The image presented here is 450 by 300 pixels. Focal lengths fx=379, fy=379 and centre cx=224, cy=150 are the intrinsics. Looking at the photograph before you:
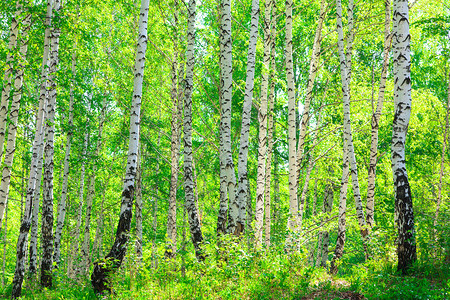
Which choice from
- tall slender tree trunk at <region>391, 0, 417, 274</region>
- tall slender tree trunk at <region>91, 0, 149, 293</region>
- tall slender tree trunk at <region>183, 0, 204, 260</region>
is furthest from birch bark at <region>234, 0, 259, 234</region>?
tall slender tree trunk at <region>391, 0, 417, 274</region>

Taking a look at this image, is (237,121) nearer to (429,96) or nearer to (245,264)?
(429,96)

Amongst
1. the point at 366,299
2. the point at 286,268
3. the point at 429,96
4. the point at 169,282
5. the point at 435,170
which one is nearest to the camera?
the point at 366,299

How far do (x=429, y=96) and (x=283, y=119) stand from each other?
6.60 m

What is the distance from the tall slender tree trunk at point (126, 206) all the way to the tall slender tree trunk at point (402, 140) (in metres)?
4.81

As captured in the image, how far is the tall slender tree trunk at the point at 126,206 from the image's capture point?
23.0 feet

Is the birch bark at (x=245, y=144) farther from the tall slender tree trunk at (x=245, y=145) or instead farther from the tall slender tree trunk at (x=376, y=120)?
the tall slender tree trunk at (x=376, y=120)

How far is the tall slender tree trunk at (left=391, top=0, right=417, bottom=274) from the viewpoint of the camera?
233 inches

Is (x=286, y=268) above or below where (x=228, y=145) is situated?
below

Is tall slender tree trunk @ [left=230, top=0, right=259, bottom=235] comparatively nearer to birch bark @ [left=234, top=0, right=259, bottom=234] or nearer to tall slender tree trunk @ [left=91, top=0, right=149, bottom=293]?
birch bark @ [left=234, top=0, right=259, bottom=234]

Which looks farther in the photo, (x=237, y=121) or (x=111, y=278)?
(x=237, y=121)

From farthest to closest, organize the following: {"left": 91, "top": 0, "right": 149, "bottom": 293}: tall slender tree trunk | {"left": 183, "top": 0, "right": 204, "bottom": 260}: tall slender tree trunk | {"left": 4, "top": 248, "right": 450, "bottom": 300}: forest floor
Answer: {"left": 183, "top": 0, "right": 204, "bottom": 260}: tall slender tree trunk → {"left": 91, "top": 0, "right": 149, "bottom": 293}: tall slender tree trunk → {"left": 4, "top": 248, "right": 450, "bottom": 300}: forest floor

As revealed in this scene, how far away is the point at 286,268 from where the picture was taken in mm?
6633

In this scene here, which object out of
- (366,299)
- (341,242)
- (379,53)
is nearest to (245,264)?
(366,299)

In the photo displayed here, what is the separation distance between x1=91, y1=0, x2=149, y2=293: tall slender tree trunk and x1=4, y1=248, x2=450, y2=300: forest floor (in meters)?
0.23
